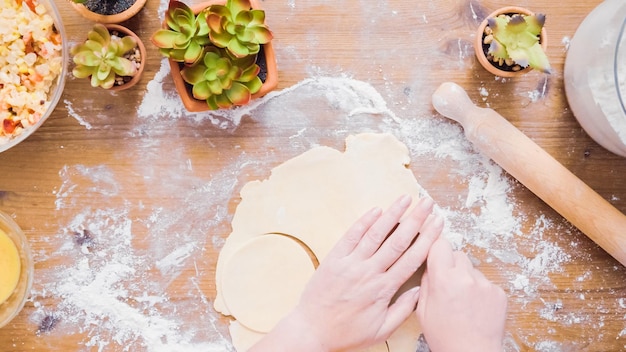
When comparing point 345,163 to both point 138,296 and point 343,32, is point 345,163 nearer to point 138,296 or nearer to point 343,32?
point 343,32

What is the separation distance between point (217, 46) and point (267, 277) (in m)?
0.44

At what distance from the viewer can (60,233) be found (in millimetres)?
1093

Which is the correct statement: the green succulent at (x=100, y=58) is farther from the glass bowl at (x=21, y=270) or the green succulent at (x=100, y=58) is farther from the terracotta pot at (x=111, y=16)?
the glass bowl at (x=21, y=270)

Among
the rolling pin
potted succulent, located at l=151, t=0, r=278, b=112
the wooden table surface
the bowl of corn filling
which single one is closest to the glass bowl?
the wooden table surface

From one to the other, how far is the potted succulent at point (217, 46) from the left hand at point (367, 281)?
0.33 meters

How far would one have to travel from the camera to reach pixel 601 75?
3.14ft

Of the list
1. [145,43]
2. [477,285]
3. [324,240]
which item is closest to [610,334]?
[477,285]

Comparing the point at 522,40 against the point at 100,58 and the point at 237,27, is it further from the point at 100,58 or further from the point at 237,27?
the point at 100,58

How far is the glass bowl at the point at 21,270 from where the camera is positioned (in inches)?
41.8

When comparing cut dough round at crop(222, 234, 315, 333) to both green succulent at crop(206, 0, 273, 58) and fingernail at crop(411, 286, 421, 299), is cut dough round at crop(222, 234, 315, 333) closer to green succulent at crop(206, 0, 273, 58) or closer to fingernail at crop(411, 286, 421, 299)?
fingernail at crop(411, 286, 421, 299)

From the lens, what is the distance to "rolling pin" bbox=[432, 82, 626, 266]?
3.27 feet

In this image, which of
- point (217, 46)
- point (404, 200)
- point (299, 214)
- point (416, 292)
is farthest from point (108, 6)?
point (416, 292)

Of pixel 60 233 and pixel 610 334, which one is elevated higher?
pixel 60 233

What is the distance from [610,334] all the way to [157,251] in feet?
2.95
